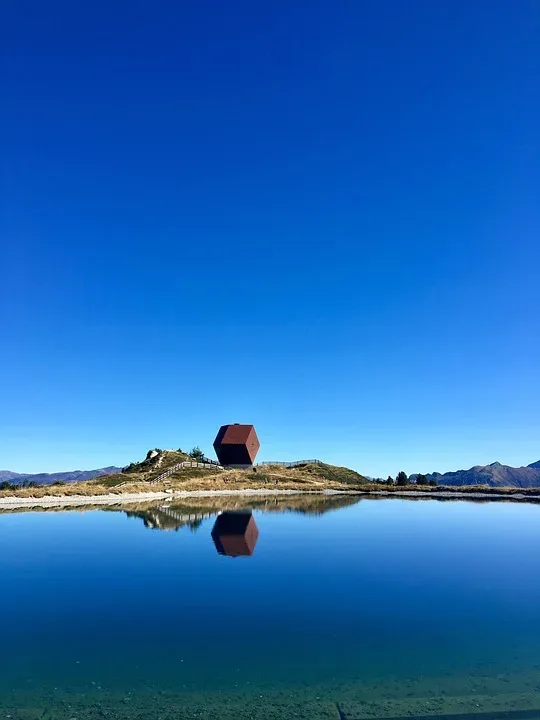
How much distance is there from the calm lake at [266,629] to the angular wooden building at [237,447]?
262ft

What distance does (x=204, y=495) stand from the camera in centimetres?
8062

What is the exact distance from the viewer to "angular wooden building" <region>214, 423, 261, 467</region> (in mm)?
117000

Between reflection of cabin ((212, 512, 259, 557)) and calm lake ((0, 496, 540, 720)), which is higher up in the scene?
reflection of cabin ((212, 512, 259, 557))

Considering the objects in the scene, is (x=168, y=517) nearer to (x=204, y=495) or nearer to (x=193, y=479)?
(x=204, y=495)

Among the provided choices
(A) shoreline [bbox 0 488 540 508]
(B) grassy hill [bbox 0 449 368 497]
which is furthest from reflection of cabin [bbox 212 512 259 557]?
(B) grassy hill [bbox 0 449 368 497]

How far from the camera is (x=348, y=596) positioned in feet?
70.4

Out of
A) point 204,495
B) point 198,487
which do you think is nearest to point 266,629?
point 204,495

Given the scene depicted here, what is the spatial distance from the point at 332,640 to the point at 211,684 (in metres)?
4.93

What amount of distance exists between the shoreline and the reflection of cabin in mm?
27146

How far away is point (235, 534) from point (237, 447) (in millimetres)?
77432

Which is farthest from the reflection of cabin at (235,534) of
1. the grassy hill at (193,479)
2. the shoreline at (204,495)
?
the grassy hill at (193,479)

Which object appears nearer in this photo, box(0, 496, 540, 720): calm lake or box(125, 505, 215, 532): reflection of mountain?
box(0, 496, 540, 720): calm lake

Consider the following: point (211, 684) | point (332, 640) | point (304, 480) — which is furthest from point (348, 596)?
point (304, 480)

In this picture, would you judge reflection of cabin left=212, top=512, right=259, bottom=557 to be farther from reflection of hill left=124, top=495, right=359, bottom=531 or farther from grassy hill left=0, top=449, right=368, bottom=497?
grassy hill left=0, top=449, right=368, bottom=497
